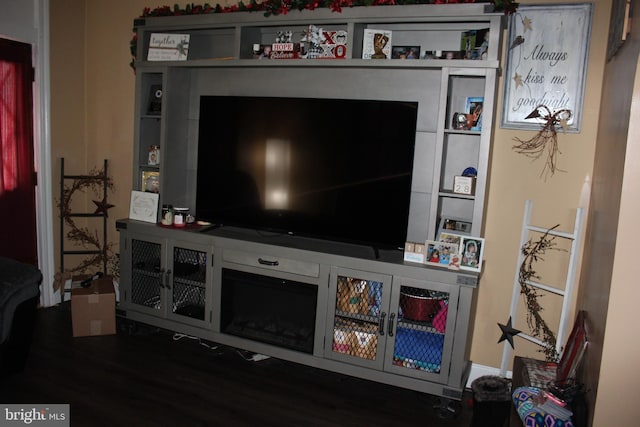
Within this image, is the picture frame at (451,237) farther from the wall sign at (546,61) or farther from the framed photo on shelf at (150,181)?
the framed photo on shelf at (150,181)

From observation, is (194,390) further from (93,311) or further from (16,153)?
(16,153)

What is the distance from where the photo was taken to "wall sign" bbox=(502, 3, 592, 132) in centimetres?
268

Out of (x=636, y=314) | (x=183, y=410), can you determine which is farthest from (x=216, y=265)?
(x=636, y=314)

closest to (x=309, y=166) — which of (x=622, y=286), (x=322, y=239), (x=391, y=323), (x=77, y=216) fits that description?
(x=322, y=239)

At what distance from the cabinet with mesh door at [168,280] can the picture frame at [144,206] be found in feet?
0.48

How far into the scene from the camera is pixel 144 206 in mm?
3479

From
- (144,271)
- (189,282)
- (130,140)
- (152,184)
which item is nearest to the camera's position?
(189,282)

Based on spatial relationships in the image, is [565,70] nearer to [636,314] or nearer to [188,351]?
[636,314]

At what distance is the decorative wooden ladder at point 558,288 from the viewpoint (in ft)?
8.73

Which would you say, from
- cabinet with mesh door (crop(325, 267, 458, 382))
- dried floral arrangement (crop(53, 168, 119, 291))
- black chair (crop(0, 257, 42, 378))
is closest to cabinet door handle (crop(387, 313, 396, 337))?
cabinet with mesh door (crop(325, 267, 458, 382))

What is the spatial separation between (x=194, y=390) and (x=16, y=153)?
7.41ft

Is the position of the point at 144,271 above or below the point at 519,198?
below

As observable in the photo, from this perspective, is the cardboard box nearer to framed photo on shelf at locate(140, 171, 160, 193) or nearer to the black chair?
the black chair

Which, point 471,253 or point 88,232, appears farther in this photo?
point 88,232
